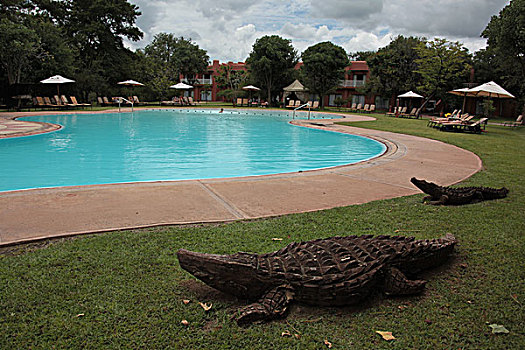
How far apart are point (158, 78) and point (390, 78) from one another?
25038 mm

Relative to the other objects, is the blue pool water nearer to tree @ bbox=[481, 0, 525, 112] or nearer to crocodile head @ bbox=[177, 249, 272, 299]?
crocodile head @ bbox=[177, 249, 272, 299]

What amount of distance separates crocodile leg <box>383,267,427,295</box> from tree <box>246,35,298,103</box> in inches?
1512

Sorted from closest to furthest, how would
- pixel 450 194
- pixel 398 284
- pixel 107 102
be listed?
pixel 398 284
pixel 450 194
pixel 107 102

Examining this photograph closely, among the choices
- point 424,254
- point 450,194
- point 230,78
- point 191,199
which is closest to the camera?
point 424,254

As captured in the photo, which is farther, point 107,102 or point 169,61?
point 169,61

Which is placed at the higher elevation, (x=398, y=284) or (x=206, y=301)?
(x=398, y=284)

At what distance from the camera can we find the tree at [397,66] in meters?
38.1

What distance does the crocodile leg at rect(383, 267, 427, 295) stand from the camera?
9.64 feet

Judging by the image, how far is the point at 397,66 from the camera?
38.8 m

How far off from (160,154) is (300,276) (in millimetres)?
10022

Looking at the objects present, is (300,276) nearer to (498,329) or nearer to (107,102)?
(498,329)

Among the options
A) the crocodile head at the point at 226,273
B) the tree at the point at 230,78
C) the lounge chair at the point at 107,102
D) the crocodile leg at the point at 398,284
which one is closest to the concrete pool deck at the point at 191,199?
the crocodile head at the point at 226,273

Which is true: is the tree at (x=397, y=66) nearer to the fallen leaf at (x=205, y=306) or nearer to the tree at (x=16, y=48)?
the tree at (x=16, y=48)

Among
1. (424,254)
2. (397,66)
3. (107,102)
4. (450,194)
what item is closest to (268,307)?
(424,254)
